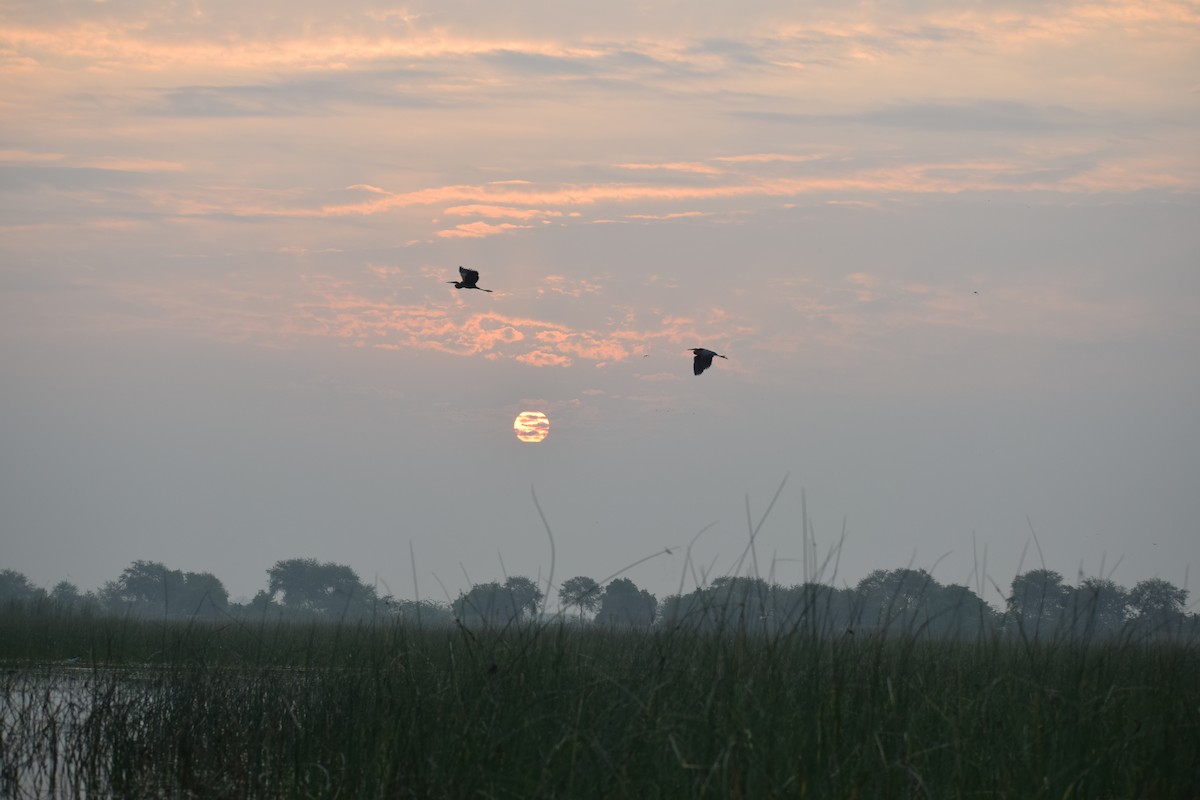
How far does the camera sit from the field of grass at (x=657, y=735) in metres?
4.68

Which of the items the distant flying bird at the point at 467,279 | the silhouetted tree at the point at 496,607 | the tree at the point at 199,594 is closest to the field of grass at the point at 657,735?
the silhouetted tree at the point at 496,607

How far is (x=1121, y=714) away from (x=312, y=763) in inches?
177

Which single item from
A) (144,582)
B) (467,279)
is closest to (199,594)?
(144,582)

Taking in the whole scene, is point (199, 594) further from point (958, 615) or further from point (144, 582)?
point (958, 615)

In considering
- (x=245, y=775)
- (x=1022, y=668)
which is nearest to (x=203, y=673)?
(x=245, y=775)

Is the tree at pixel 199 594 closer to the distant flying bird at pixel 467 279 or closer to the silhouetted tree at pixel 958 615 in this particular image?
the silhouetted tree at pixel 958 615

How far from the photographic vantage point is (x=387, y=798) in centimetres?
514

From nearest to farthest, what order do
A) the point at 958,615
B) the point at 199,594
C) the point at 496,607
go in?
the point at 958,615 < the point at 496,607 < the point at 199,594

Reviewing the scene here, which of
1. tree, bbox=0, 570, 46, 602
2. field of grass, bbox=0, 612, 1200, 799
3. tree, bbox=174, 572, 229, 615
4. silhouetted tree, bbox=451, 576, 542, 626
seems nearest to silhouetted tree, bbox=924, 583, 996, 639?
field of grass, bbox=0, 612, 1200, 799

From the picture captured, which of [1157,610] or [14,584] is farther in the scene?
[14,584]

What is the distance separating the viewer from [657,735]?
4793 millimetres

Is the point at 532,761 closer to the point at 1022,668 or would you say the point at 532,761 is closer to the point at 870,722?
the point at 870,722

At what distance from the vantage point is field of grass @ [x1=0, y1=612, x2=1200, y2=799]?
4.68m

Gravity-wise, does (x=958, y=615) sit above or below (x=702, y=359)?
below
